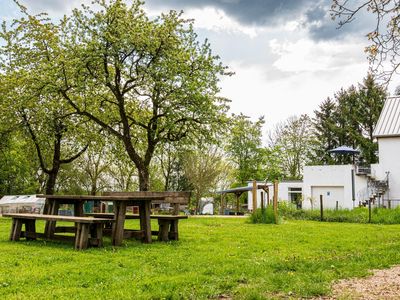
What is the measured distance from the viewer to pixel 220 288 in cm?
507

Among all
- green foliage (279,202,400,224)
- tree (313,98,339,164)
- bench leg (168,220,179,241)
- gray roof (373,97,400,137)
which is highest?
tree (313,98,339,164)

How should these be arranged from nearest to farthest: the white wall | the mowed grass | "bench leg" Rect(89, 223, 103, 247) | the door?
1. the mowed grass
2. "bench leg" Rect(89, 223, 103, 247)
3. the white wall
4. the door

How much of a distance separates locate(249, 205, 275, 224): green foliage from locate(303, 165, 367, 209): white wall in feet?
52.1

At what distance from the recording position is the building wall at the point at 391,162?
1310 inches

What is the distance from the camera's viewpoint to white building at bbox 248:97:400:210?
33062mm

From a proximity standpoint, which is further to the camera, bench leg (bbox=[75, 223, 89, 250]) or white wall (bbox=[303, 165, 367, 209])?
white wall (bbox=[303, 165, 367, 209])

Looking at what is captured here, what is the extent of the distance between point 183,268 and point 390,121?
32.0 meters

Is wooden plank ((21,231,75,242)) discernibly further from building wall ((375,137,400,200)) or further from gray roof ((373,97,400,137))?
gray roof ((373,97,400,137))

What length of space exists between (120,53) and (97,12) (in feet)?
7.32

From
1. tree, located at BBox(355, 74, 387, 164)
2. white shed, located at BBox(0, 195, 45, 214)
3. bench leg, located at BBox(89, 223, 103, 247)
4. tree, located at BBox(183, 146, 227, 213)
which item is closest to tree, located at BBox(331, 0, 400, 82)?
bench leg, located at BBox(89, 223, 103, 247)

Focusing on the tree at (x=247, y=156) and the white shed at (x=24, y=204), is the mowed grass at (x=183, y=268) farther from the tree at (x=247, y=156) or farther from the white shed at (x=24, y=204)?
the tree at (x=247, y=156)

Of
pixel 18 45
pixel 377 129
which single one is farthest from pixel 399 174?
pixel 18 45

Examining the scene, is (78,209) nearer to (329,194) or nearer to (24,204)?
(24,204)

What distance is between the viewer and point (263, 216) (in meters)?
17.5
